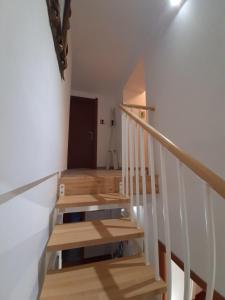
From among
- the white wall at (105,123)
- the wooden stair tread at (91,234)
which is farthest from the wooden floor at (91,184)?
the white wall at (105,123)

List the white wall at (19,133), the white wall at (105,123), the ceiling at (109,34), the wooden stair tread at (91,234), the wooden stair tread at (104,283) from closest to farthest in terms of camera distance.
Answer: the white wall at (19,133) → the wooden stair tread at (104,283) → the wooden stair tread at (91,234) → the ceiling at (109,34) → the white wall at (105,123)

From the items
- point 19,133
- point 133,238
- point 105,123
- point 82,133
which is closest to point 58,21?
point 19,133

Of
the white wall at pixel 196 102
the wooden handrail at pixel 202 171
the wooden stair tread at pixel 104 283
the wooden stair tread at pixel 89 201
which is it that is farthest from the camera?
the wooden stair tread at pixel 89 201

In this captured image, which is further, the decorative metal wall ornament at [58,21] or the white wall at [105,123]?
the white wall at [105,123]

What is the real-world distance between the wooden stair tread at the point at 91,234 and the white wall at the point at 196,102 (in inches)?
26.0

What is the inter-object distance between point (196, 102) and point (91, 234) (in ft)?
5.20

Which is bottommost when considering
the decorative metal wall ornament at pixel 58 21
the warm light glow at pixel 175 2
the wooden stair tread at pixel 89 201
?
the wooden stair tread at pixel 89 201

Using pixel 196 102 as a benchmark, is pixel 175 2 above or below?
above

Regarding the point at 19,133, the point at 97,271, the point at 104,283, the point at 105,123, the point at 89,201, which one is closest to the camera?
the point at 19,133

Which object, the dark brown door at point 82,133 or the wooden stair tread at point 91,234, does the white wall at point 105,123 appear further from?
the wooden stair tread at point 91,234

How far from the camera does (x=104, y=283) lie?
3.38 feet

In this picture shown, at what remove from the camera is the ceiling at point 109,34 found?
215cm

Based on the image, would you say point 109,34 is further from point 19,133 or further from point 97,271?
point 97,271

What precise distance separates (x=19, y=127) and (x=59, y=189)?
4.40ft
